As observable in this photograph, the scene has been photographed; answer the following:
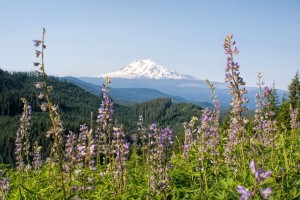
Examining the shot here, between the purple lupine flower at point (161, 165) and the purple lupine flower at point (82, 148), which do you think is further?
the purple lupine flower at point (82, 148)

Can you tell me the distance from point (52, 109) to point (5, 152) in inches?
6422

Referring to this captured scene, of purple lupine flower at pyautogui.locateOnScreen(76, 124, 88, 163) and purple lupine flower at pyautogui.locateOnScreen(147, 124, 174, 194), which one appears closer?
purple lupine flower at pyautogui.locateOnScreen(147, 124, 174, 194)

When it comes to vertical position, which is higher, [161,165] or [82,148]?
[82,148]

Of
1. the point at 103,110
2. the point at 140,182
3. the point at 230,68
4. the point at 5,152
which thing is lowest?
the point at 5,152

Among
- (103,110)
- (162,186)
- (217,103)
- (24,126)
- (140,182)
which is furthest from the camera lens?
(24,126)

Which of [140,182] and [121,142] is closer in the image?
[121,142]

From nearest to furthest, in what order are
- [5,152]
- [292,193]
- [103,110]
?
[292,193]
[103,110]
[5,152]

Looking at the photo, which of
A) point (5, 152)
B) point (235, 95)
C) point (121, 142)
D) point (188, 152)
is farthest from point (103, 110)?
point (5, 152)

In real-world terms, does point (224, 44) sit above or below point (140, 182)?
above

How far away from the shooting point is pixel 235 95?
4.80 m

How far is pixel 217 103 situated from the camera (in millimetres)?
7945

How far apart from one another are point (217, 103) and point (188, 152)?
1.60 m

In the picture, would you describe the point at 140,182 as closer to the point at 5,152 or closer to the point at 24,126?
the point at 24,126

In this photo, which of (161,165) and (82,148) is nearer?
(82,148)
